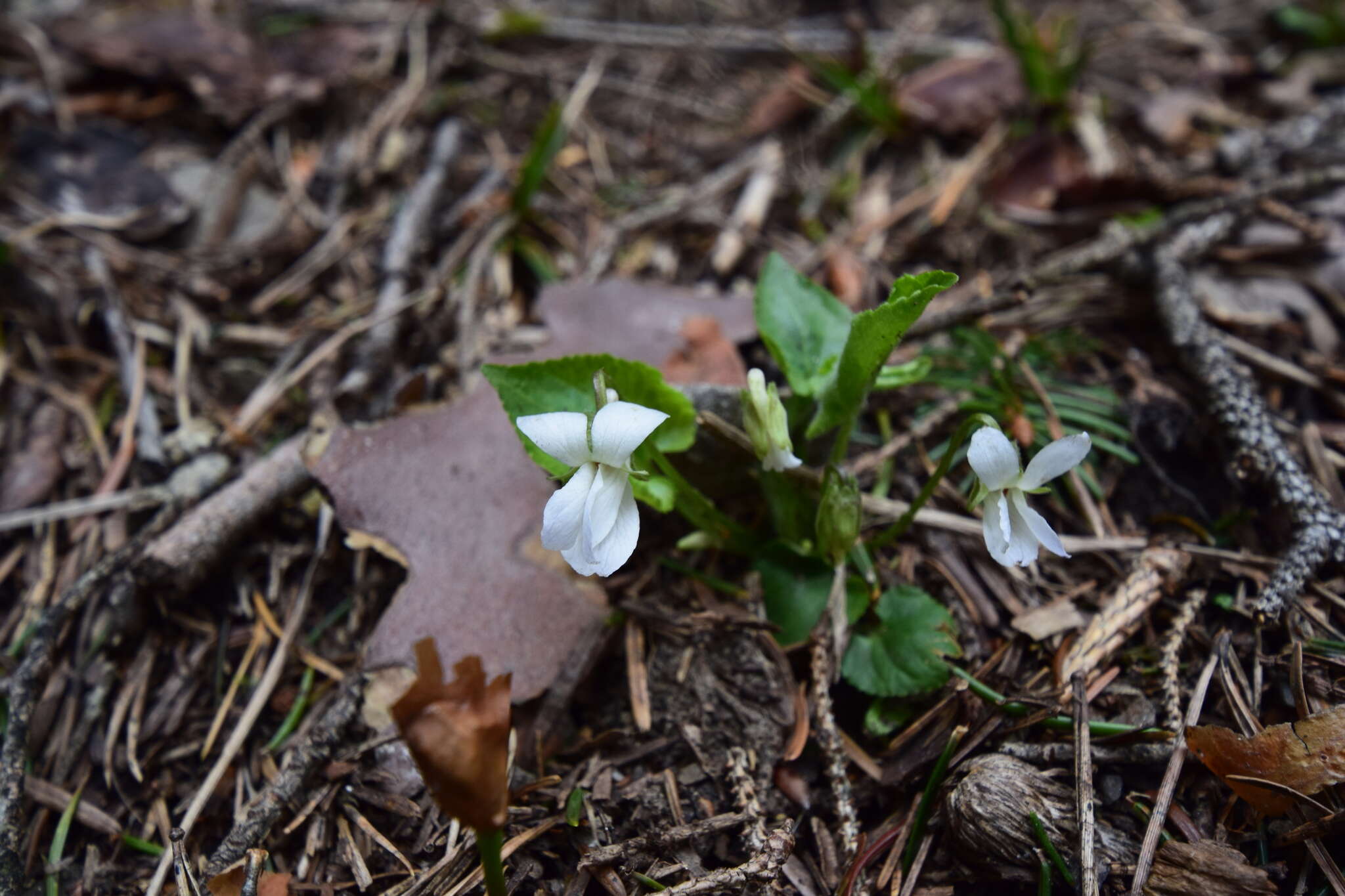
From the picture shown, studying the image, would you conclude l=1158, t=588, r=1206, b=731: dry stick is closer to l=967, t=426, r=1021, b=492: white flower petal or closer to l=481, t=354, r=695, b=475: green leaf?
l=967, t=426, r=1021, b=492: white flower petal

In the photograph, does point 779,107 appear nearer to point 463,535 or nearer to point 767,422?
point 767,422

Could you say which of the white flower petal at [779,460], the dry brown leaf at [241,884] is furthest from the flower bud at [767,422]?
the dry brown leaf at [241,884]

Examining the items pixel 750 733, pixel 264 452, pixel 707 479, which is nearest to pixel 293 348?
pixel 264 452

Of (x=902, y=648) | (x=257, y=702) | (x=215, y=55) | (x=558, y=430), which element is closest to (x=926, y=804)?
(x=902, y=648)

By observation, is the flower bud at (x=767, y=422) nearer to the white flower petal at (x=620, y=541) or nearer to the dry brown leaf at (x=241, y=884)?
the white flower petal at (x=620, y=541)

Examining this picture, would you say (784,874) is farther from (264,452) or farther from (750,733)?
(264,452)

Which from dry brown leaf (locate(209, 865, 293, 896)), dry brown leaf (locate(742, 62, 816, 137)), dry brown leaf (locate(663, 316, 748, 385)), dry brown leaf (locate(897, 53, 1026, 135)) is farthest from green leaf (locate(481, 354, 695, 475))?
dry brown leaf (locate(897, 53, 1026, 135))

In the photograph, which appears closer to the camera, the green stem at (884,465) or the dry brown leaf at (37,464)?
the green stem at (884,465)
